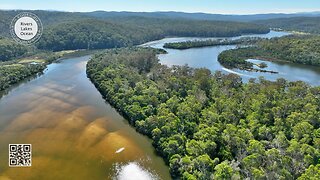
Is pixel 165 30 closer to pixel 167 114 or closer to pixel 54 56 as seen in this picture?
pixel 54 56

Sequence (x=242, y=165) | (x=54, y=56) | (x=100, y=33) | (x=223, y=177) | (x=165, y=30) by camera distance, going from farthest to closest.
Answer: (x=165, y=30)
(x=100, y=33)
(x=54, y=56)
(x=242, y=165)
(x=223, y=177)

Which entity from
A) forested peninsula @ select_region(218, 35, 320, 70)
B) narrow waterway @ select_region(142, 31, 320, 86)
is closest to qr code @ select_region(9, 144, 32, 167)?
narrow waterway @ select_region(142, 31, 320, 86)

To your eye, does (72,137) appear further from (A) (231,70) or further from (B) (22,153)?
(A) (231,70)

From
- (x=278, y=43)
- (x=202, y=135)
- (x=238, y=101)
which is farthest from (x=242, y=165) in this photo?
(x=278, y=43)

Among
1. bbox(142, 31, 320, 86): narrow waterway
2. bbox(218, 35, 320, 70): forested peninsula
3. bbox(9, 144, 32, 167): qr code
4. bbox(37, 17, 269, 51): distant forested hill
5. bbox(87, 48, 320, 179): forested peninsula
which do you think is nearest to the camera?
bbox(9, 144, 32, 167): qr code

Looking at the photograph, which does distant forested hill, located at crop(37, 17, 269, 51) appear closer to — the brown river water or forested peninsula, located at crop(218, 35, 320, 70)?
forested peninsula, located at crop(218, 35, 320, 70)

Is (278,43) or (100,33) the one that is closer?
(278,43)
